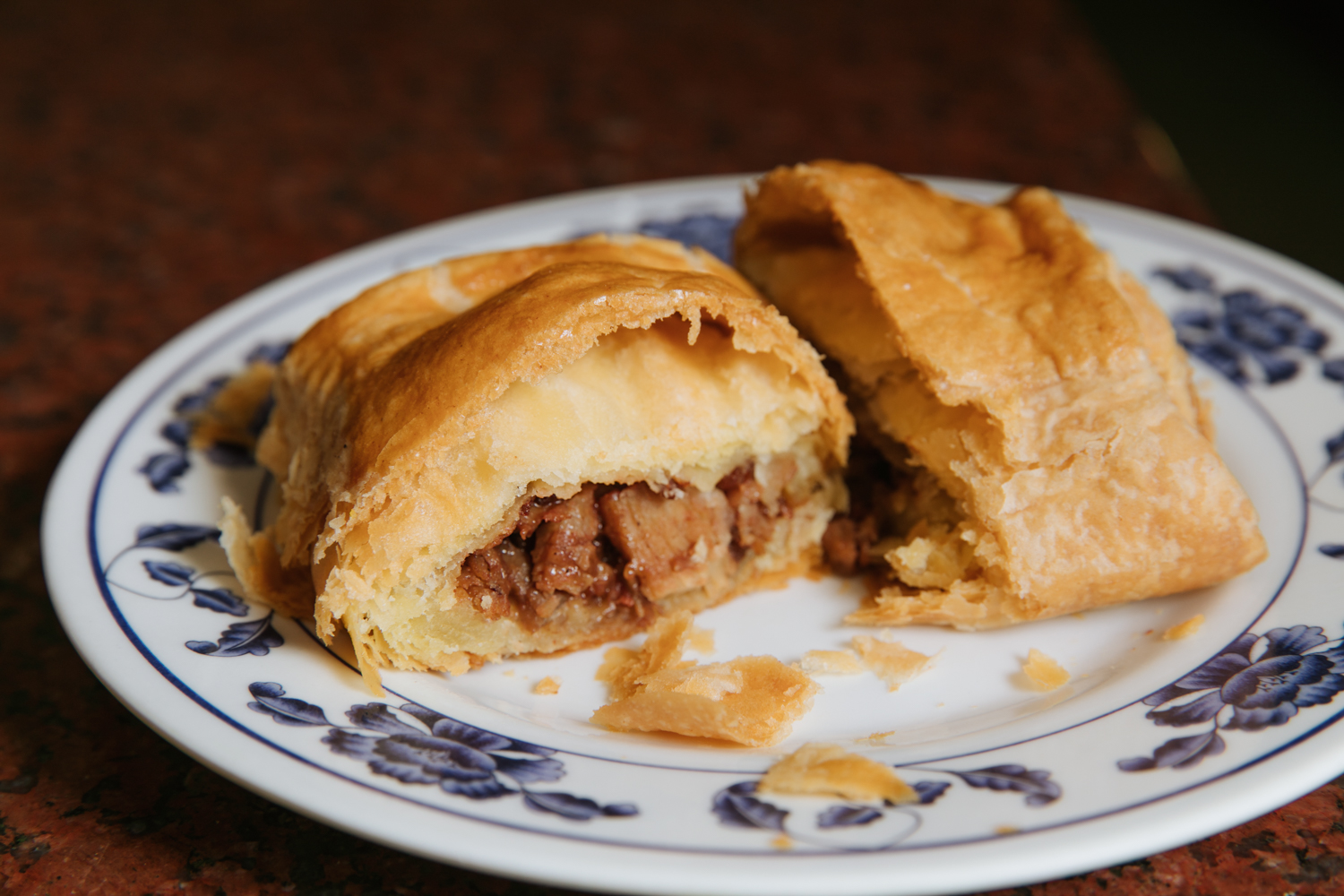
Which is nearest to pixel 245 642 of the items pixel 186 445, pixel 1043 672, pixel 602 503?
pixel 602 503

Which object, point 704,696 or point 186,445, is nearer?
point 704,696

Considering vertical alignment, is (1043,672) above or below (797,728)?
above

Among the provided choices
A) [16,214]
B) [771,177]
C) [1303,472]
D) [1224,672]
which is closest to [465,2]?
[16,214]

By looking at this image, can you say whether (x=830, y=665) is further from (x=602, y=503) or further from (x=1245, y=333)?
(x=1245, y=333)

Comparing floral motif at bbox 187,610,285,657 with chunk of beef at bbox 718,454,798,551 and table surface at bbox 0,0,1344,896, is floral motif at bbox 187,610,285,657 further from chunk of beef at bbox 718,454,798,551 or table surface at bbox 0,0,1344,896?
chunk of beef at bbox 718,454,798,551

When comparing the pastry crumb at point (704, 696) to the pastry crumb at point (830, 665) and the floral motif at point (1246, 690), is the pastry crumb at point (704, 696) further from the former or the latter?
the floral motif at point (1246, 690)

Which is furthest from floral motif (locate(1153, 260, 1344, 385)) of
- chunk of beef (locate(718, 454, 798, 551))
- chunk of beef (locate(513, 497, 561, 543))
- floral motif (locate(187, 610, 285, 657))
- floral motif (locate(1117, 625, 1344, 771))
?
floral motif (locate(187, 610, 285, 657))
